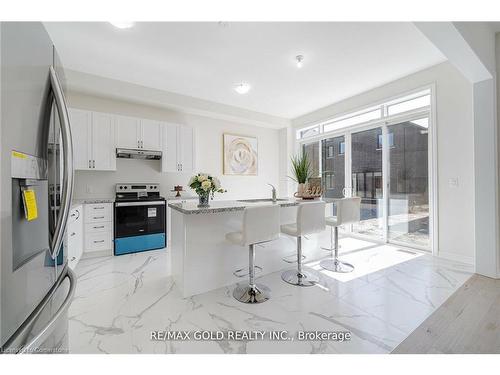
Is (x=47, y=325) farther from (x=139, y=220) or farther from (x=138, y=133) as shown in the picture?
(x=138, y=133)

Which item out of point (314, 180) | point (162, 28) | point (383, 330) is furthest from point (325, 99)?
point (383, 330)

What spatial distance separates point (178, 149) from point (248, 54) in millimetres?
2265

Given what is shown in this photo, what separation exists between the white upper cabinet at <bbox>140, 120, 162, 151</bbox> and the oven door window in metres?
1.15

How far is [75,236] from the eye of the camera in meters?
2.94

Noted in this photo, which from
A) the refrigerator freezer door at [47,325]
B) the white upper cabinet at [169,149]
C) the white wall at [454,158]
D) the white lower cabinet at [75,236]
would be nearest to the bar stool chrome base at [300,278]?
the refrigerator freezer door at [47,325]

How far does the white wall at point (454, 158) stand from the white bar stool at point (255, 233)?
2852mm

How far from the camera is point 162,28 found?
245 centimetres

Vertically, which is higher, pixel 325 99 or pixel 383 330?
pixel 325 99

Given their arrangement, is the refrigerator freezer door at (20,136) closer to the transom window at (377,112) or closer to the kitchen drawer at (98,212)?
the kitchen drawer at (98,212)

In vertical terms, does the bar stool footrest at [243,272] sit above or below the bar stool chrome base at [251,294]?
above

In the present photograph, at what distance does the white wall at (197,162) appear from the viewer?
3867 millimetres

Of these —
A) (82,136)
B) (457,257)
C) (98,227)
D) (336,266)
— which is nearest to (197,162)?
(82,136)
